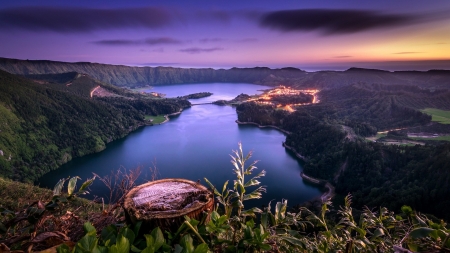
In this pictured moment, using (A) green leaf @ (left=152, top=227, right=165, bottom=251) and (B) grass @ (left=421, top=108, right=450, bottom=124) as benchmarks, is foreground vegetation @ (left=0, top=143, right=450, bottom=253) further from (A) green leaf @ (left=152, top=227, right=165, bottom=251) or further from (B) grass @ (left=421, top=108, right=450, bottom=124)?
(B) grass @ (left=421, top=108, right=450, bottom=124)

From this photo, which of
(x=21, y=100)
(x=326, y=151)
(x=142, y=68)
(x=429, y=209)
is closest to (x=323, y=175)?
(x=326, y=151)

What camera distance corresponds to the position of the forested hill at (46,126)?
1389 inches

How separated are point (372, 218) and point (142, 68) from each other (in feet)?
638

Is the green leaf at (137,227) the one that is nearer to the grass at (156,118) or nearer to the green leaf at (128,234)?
the green leaf at (128,234)

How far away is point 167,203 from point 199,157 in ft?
116

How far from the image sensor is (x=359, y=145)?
112 feet

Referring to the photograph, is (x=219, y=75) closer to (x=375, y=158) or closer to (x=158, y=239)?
(x=375, y=158)

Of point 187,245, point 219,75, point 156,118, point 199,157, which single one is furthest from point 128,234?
point 219,75

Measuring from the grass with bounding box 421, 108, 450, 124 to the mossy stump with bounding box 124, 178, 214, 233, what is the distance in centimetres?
6371

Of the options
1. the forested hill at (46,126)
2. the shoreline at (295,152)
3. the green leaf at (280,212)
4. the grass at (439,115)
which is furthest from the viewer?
the grass at (439,115)

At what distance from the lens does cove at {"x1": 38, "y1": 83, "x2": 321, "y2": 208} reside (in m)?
28.8

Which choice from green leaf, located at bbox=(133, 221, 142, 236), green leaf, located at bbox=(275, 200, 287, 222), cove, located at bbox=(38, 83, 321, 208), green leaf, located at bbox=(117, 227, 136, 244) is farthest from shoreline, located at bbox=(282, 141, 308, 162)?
green leaf, located at bbox=(117, 227, 136, 244)

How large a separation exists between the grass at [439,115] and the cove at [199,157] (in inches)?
1283

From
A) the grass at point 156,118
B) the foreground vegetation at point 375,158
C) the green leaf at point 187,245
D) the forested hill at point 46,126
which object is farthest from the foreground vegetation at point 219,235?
the grass at point 156,118
